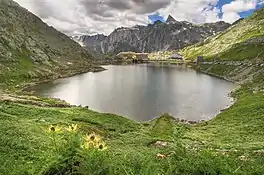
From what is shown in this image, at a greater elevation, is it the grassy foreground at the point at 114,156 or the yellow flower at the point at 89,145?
the yellow flower at the point at 89,145

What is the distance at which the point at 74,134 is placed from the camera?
13273 millimetres

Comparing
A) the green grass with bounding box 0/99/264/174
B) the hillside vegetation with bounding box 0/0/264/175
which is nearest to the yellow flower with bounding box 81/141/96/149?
the hillside vegetation with bounding box 0/0/264/175

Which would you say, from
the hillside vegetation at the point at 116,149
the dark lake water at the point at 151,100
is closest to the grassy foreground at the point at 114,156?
the hillside vegetation at the point at 116,149

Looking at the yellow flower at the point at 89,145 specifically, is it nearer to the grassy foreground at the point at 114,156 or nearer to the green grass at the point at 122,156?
the grassy foreground at the point at 114,156

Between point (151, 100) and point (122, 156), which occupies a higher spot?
point (122, 156)

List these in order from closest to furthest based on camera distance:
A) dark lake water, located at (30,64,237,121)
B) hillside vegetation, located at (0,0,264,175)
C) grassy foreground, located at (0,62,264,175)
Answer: grassy foreground, located at (0,62,264,175) < hillside vegetation, located at (0,0,264,175) < dark lake water, located at (30,64,237,121)

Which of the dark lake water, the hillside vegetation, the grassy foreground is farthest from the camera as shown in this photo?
the dark lake water

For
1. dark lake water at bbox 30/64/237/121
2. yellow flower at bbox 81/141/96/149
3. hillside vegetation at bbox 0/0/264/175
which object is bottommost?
dark lake water at bbox 30/64/237/121

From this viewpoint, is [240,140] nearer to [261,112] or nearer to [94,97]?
[261,112]

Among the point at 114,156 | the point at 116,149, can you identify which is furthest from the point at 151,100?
the point at 114,156

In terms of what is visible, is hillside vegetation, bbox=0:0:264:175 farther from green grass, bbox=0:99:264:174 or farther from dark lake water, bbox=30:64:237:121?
dark lake water, bbox=30:64:237:121

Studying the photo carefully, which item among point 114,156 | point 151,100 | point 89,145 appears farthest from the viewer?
point 151,100

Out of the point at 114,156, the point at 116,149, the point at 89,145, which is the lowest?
the point at 116,149

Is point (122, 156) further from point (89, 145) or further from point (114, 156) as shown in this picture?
point (89, 145)
